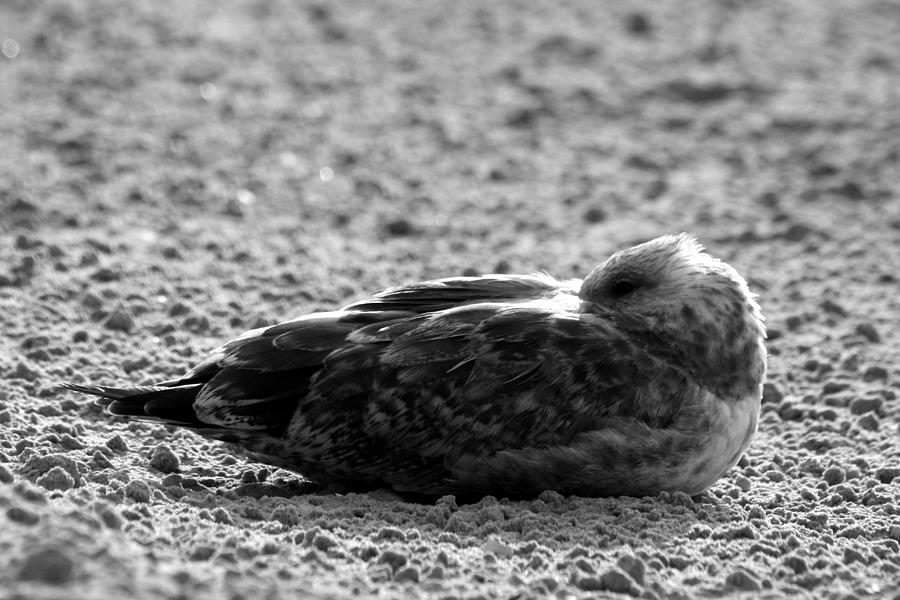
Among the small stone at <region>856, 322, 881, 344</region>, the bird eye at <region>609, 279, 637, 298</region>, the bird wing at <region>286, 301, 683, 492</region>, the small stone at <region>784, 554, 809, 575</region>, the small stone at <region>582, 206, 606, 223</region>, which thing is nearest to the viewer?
the small stone at <region>784, 554, 809, 575</region>

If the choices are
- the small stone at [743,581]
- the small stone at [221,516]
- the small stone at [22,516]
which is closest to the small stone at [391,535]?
the small stone at [221,516]

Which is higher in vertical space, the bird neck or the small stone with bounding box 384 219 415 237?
the bird neck

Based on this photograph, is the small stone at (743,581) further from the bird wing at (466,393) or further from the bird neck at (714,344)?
the bird neck at (714,344)

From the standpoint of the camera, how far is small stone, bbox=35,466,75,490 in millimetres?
5645

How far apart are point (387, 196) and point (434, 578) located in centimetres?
556

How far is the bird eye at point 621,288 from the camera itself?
21.2 feet

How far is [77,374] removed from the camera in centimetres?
718

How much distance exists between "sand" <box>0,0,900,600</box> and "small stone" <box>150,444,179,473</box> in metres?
0.05

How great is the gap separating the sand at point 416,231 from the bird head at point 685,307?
603 millimetres

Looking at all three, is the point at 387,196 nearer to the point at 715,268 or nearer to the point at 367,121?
the point at 367,121

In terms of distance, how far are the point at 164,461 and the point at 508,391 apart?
1.53 metres

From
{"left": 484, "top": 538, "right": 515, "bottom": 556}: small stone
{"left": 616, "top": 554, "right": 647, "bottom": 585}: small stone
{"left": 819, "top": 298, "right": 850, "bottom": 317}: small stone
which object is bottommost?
{"left": 819, "top": 298, "right": 850, "bottom": 317}: small stone

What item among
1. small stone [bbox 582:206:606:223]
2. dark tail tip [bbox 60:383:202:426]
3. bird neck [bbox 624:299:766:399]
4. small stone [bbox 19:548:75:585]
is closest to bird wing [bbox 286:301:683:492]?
bird neck [bbox 624:299:766:399]

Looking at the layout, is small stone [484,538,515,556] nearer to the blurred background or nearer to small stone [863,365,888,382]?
the blurred background
